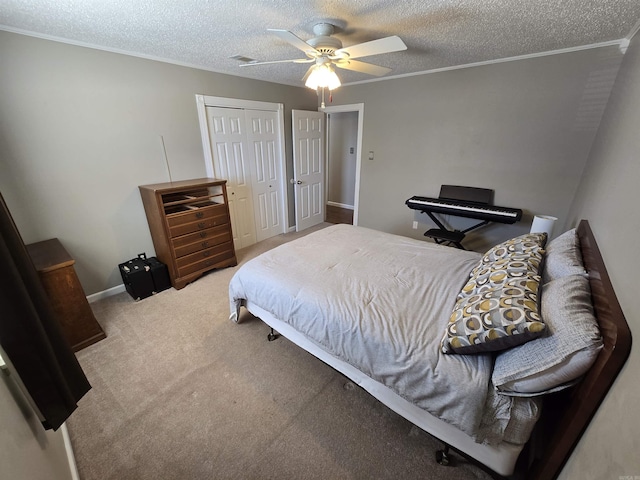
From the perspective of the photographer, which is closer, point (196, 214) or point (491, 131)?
point (196, 214)

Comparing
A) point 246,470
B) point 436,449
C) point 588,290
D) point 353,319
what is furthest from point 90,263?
point 588,290

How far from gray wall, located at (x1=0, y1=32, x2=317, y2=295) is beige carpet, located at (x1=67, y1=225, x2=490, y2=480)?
105 centimetres

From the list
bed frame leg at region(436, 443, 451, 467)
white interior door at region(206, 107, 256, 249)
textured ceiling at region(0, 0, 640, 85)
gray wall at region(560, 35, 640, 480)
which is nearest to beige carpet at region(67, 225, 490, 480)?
bed frame leg at region(436, 443, 451, 467)

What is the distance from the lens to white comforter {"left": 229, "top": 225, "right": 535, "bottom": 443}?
43.2 inches

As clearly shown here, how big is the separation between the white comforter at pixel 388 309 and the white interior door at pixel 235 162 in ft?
5.66

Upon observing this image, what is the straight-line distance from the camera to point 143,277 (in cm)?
261

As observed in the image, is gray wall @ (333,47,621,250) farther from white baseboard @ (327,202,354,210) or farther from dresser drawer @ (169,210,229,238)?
dresser drawer @ (169,210,229,238)

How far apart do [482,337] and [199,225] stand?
2728 millimetres

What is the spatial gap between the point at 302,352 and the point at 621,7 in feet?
10.1

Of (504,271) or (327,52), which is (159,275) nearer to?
(327,52)

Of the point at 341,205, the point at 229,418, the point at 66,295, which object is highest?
the point at 66,295

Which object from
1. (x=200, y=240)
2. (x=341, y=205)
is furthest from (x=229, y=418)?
(x=341, y=205)

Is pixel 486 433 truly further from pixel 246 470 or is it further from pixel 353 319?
pixel 246 470

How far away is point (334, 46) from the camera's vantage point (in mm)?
1778
